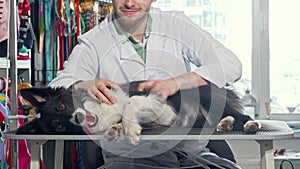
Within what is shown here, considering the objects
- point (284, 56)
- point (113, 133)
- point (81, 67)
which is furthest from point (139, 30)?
point (284, 56)

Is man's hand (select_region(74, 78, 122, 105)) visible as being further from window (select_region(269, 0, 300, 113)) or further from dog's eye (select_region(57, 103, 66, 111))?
window (select_region(269, 0, 300, 113))

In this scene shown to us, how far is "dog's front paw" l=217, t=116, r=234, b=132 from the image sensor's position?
1399 mm

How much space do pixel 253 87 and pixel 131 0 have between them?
4.71 feet

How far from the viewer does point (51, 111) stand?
4.61 ft

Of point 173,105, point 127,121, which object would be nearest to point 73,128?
point 127,121

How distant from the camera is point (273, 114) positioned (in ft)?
9.32

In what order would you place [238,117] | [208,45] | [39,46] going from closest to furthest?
[238,117] → [208,45] → [39,46]

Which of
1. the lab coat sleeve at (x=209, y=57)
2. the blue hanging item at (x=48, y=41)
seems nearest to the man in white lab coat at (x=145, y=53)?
the lab coat sleeve at (x=209, y=57)

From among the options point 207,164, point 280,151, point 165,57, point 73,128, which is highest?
point 165,57

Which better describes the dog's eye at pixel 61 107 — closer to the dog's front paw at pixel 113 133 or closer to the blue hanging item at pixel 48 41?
the dog's front paw at pixel 113 133

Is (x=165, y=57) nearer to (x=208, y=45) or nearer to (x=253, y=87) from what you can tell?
(x=208, y=45)

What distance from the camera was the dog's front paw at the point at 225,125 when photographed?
55.1 inches

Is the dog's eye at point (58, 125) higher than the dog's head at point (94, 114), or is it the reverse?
the dog's head at point (94, 114)

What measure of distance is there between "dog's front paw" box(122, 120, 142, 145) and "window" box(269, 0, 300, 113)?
1.68 meters
